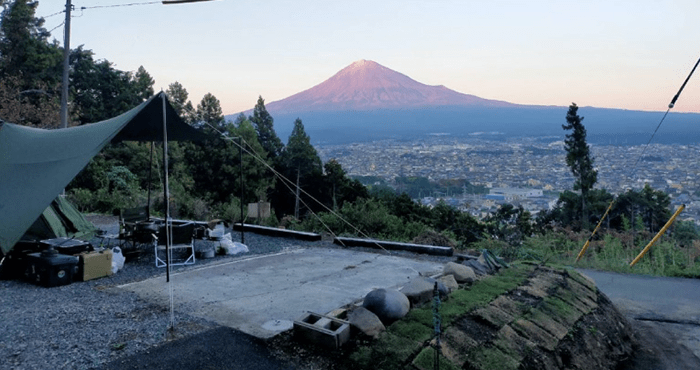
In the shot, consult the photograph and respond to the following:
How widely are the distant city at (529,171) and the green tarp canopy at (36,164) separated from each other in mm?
11621

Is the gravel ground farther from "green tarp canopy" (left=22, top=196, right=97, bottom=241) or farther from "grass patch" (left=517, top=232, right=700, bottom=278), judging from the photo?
"grass patch" (left=517, top=232, right=700, bottom=278)

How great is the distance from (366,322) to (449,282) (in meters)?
1.51

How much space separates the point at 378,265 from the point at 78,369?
4.34 meters

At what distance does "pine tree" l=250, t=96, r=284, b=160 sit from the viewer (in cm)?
3181

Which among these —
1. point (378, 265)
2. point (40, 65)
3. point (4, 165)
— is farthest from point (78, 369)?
point (40, 65)

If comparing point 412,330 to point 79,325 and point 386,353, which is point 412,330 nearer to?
point 386,353

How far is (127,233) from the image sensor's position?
801cm

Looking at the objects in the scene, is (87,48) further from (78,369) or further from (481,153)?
(78,369)

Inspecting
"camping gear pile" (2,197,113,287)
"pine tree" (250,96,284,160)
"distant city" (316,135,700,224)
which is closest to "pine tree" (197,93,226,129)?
"pine tree" (250,96,284,160)

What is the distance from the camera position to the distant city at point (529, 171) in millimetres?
16578

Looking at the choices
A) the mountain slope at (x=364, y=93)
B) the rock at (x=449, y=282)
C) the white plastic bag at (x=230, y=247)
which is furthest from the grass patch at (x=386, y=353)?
the mountain slope at (x=364, y=93)

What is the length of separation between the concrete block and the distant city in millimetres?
10157

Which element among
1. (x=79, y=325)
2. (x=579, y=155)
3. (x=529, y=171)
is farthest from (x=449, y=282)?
(x=529, y=171)

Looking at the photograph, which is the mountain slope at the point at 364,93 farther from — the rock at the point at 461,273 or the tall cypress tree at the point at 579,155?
the rock at the point at 461,273
